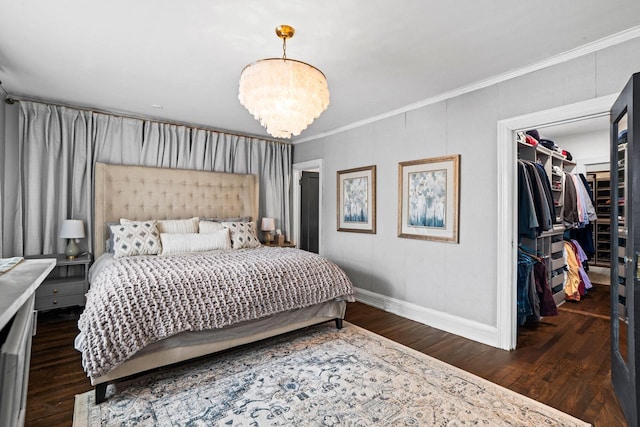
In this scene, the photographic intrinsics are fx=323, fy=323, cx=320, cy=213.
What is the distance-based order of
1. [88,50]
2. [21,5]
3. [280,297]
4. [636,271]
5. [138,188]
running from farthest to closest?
[138,188] < [280,297] < [88,50] < [21,5] < [636,271]

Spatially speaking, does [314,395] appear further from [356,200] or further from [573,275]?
[573,275]

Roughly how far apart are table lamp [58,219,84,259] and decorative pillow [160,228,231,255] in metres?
0.87

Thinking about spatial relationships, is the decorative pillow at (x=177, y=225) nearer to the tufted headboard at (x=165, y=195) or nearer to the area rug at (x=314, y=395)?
the tufted headboard at (x=165, y=195)

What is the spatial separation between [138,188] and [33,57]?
177 cm

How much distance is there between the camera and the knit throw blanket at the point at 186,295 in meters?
2.02

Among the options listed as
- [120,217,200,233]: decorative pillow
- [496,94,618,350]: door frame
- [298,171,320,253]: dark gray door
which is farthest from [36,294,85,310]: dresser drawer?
[496,94,618,350]: door frame

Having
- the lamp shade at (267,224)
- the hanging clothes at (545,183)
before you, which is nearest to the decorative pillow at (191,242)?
the lamp shade at (267,224)

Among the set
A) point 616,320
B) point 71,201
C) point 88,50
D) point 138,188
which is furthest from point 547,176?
point 71,201

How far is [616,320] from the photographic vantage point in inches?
83.6

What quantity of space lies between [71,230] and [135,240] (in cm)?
76

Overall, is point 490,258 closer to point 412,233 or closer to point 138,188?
point 412,233

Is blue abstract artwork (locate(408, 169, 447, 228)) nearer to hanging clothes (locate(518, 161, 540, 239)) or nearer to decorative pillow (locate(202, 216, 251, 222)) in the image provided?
hanging clothes (locate(518, 161, 540, 239))

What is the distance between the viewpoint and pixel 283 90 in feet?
6.50

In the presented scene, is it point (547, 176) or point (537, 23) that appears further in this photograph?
point (547, 176)
